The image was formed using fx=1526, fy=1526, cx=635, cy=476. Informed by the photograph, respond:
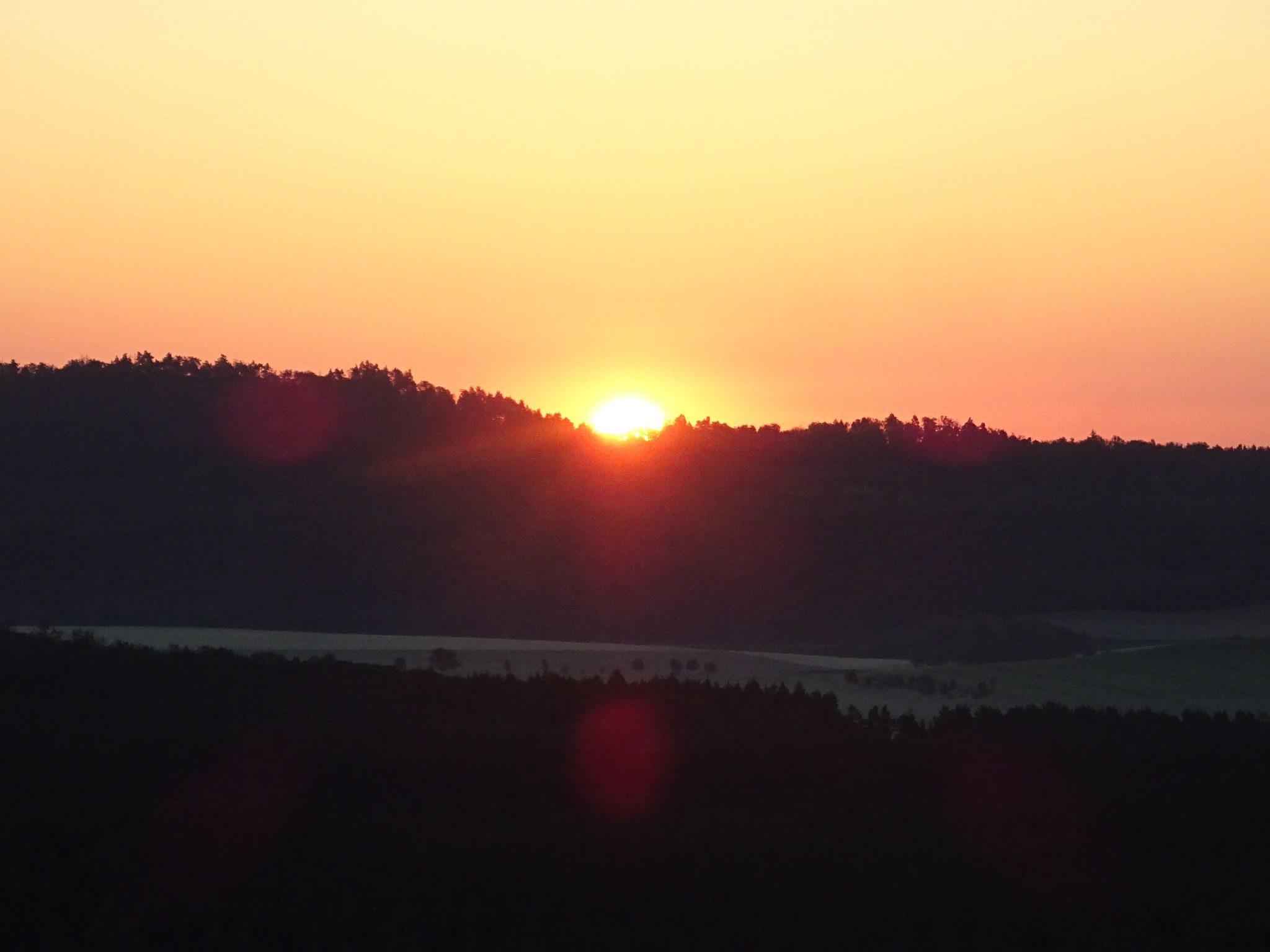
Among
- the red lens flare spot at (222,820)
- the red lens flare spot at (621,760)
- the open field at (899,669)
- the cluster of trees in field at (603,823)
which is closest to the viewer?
the cluster of trees in field at (603,823)

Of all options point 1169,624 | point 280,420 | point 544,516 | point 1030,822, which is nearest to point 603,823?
point 1030,822

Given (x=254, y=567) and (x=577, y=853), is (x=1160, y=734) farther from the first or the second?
(x=254, y=567)

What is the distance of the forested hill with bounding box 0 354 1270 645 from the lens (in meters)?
→ 40.8

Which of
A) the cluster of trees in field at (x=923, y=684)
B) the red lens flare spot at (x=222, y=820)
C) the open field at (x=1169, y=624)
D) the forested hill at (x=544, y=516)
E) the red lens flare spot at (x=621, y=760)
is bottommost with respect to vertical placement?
the red lens flare spot at (x=222, y=820)

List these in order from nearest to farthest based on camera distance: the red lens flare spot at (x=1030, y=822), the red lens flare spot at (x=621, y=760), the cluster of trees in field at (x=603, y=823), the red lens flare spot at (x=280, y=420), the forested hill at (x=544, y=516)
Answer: the cluster of trees in field at (x=603, y=823) < the red lens flare spot at (x=1030, y=822) < the red lens flare spot at (x=621, y=760) < the forested hill at (x=544, y=516) < the red lens flare spot at (x=280, y=420)

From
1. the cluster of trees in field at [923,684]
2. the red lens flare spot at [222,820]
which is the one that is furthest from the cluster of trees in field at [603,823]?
the cluster of trees in field at [923,684]

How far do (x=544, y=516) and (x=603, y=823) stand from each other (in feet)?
115

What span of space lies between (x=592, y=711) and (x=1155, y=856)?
661 cm

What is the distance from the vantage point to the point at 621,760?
13.4 meters

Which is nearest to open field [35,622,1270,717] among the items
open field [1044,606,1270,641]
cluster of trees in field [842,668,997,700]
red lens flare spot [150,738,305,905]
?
cluster of trees in field [842,668,997,700]

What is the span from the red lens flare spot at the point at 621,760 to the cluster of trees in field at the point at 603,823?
78mm

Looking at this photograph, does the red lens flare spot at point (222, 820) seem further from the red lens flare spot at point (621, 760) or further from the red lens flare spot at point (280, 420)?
the red lens flare spot at point (280, 420)

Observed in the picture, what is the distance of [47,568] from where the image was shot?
132ft

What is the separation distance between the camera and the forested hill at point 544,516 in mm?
40812
